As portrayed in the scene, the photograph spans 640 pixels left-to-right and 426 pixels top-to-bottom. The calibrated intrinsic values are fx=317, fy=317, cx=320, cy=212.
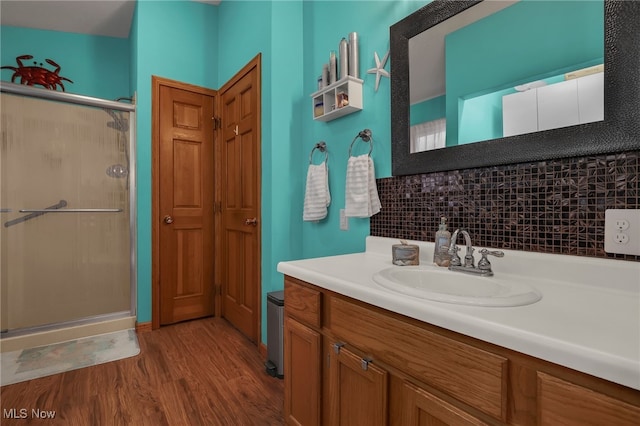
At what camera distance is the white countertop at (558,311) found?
0.52m

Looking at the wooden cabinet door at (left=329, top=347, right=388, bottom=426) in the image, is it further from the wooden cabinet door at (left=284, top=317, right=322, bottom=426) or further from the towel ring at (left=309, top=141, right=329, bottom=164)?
the towel ring at (left=309, top=141, right=329, bottom=164)

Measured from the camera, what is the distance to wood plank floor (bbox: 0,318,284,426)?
5.08ft

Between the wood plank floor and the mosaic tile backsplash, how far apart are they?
4.00ft

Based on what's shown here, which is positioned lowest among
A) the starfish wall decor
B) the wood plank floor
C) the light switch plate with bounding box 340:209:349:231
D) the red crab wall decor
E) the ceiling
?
the wood plank floor

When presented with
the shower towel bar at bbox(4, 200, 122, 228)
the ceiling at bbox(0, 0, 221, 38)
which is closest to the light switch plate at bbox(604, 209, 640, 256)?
the shower towel bar at bbox(4, 200, 122, 228)

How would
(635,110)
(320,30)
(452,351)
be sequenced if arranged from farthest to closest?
(320,30)
(635,110)
(452,351)

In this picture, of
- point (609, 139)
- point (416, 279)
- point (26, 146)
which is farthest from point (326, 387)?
point (26, 146)

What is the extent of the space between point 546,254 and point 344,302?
661mm

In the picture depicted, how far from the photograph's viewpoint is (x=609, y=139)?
89cm

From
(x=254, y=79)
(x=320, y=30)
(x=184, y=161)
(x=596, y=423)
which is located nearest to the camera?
(x=596, y=423)

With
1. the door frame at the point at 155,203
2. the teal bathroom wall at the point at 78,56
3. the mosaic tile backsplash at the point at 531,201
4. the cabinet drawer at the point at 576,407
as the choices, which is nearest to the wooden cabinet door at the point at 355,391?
the cabinet drawer at the point at 576,407

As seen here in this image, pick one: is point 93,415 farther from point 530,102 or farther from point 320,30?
point 320,30

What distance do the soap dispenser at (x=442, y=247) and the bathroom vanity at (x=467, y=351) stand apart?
90mm

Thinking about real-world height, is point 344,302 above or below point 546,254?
below
